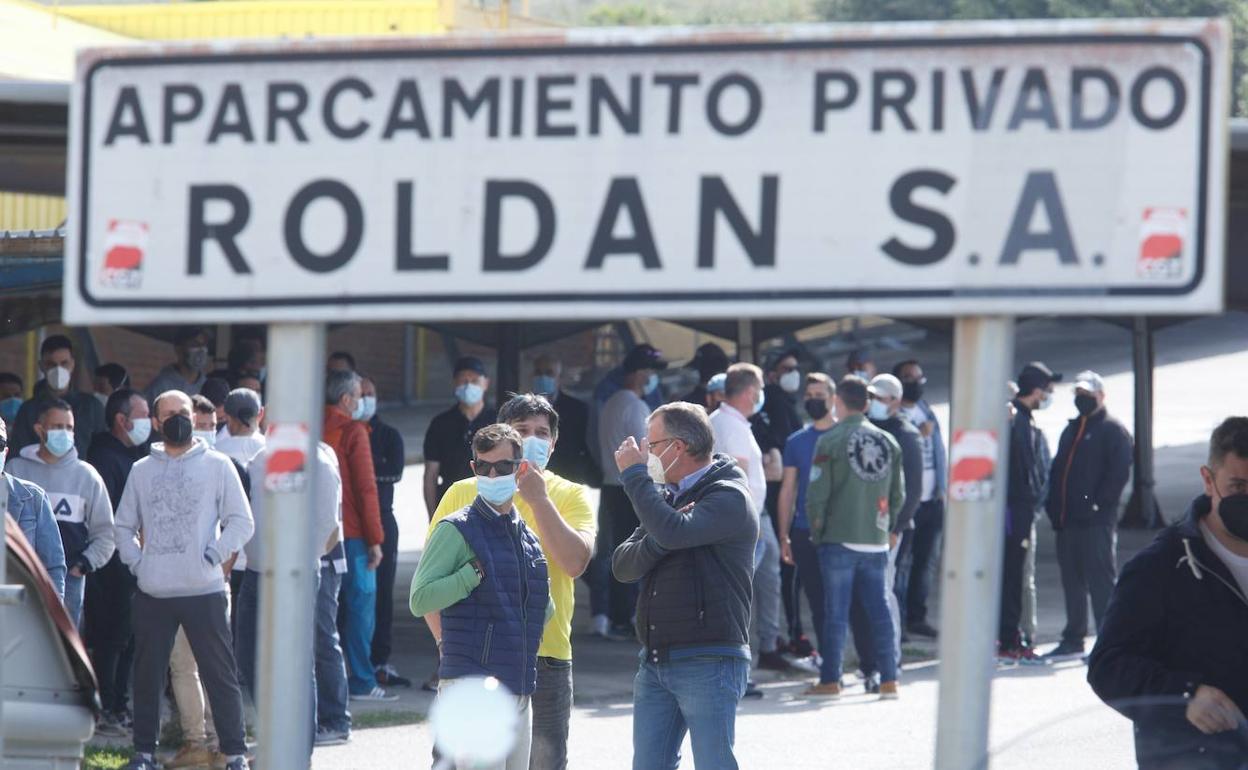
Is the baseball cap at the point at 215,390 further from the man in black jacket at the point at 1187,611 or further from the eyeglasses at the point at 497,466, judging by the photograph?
the man in black jacket at the point at 1187,611

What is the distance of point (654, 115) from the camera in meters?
3.00

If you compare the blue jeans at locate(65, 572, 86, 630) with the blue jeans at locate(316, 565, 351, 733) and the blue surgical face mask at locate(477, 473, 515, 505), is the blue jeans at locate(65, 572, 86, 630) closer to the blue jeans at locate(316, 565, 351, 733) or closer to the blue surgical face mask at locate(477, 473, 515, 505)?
the blue jeans at locate(316, 565, 351, 733)

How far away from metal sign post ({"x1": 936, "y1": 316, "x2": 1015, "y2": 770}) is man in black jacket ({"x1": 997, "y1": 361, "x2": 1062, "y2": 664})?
369 inches

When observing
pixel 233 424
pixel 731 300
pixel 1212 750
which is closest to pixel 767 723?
pixel 233 424

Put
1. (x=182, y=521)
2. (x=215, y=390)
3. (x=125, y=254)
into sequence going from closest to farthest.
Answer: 1. (x=125, y=254)
2. (x=182, y=521)
3. (x=215, y=390)

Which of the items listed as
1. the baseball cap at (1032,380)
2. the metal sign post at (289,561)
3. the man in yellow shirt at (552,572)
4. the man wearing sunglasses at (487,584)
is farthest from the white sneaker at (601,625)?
the metal sign post at (289,561)

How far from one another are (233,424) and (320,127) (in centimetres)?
655

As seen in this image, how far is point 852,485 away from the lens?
10.5 m

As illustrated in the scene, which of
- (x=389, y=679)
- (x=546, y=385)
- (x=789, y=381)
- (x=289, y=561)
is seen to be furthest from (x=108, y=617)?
(x=289, y=561)

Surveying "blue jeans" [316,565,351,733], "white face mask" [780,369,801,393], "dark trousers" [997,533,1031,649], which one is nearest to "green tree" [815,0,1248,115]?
"white face mask" [780,369,801,393]

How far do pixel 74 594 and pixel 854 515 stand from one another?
4.45 meters

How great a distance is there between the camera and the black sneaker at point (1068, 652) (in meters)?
12.3

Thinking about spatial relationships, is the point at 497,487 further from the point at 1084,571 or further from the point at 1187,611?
the point at 1084,571

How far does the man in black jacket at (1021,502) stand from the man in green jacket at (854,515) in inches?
67.1
